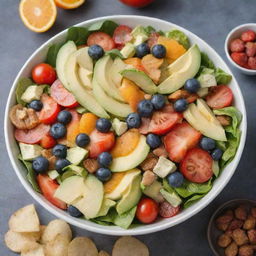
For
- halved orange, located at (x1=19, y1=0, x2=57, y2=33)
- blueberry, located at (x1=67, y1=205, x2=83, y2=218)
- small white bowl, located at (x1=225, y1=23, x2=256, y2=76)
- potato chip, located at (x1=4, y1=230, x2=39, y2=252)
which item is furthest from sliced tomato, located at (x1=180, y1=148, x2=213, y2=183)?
halved orange, located at (x1=19, y1=0, x2=57, y2=33)

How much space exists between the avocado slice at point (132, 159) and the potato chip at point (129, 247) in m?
0.61

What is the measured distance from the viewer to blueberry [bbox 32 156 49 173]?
2467 millimetres

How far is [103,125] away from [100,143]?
0.09m

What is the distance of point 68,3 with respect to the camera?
3.15 m

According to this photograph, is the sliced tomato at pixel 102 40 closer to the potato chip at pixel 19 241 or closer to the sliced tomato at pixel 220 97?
the sliced tomato at pixel 220 97

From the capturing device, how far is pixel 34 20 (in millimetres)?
3105

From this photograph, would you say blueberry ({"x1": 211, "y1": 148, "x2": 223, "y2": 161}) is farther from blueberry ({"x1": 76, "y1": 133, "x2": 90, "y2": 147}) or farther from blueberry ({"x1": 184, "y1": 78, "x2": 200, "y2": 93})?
blueberry ({"x1": 76, "y1": 133, "x2": 90, "y2": 147})

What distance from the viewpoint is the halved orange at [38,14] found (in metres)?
3.08

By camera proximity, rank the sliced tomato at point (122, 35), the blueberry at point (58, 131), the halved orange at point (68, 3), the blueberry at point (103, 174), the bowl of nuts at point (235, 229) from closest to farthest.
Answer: the blueberry at point (103, 174) → the blueberry at point (58, 131) → the sliced tomato at point (122, 35) → the bowl of nuts at point (235, 229) → the halved orange at point (68, 3)

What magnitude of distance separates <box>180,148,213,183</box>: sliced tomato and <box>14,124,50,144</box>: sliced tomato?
71 centimetres

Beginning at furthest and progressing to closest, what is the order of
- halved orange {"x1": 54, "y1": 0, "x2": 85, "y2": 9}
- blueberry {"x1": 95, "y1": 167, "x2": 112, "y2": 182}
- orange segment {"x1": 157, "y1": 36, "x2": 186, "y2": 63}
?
1. halved orange {"x1": 54, "y1": 0, "x2": 85, "y2": 9}
2. orange segment {"x1": 157, "y1": 36, "x2": 186, "y2": 63}
3. blueberry {"x1": 95, "y1": 167, "x2": 112, "y2": 182}

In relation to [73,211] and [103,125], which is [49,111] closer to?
[103,125]

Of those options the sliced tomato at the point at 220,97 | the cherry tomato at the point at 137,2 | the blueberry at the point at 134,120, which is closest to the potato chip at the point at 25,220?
the blueberry at the point at 134,120

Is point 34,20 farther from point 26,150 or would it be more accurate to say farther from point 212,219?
point 212,219
